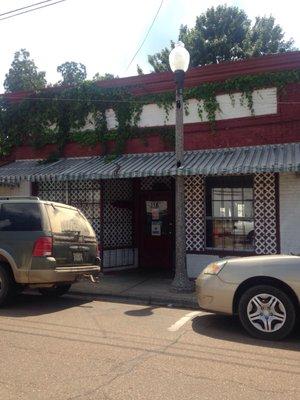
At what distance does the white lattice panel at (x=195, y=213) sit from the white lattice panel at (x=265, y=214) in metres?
1.29

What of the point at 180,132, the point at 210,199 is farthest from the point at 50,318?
the point at 210,199

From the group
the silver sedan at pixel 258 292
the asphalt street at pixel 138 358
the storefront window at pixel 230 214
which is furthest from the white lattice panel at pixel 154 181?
the silver sedan at pixel 258 292

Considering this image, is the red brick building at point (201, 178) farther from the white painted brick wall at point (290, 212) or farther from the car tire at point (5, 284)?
the car tire at point (5, 284)

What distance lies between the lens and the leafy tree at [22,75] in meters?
26.1

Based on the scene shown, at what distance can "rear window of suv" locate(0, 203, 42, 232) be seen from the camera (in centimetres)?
805

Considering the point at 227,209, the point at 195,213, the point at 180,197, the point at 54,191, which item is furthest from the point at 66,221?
the point at 54,191

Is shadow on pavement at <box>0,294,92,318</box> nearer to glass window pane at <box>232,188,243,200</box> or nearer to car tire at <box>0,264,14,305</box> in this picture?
car tire at <box>0,264,14,305</box>

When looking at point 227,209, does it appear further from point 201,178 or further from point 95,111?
point 95,111

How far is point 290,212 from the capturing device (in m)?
10.6

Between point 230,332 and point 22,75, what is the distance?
23470mm

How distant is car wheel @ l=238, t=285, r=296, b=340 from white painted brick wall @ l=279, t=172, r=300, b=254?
4.54 meters

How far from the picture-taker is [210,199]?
11594 millimetres

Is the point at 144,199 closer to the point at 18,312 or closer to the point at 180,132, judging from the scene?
the point at 180,132

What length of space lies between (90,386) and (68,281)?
387cm
